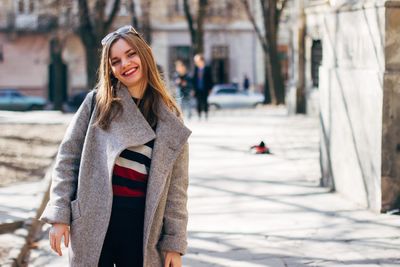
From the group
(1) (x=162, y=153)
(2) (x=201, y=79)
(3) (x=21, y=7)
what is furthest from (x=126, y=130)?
(3) (x=21, y=7)

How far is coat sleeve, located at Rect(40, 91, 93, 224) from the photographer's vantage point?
3586 mm

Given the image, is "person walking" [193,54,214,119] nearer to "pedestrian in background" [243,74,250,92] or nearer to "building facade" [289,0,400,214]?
"building facade" [289,0,400,214]

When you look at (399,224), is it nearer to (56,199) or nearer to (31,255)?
(31,255)

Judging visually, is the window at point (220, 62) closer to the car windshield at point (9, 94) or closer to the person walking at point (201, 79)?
the car windshield at point (9, 94)

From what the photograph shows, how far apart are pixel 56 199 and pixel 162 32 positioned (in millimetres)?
46648

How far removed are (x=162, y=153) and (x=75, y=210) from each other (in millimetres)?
450

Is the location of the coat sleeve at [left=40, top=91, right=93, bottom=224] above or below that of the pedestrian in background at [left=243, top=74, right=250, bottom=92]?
above

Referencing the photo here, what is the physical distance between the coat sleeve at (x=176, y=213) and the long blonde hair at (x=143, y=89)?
0.23 m

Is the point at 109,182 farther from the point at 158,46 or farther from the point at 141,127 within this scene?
the point at 158,46

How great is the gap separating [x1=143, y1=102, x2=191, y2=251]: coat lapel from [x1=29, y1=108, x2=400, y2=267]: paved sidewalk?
105 inches

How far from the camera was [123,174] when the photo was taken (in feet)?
11.8

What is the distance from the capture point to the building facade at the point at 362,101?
24.8ft

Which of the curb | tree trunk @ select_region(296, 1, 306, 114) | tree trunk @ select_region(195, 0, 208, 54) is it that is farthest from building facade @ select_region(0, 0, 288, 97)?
the curb

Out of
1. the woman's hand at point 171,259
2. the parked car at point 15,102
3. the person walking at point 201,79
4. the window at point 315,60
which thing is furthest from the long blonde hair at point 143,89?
the parked car at point 15,102
